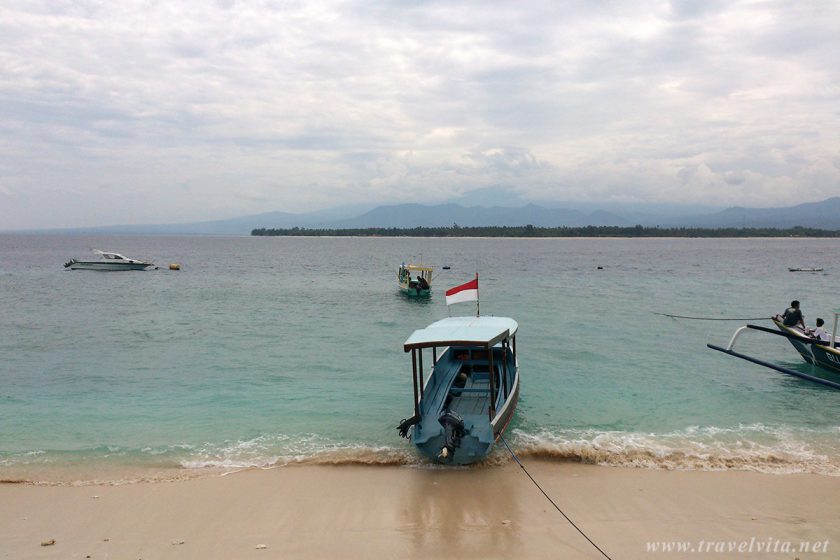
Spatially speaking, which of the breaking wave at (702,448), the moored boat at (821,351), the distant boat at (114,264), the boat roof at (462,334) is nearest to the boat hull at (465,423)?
the breaking wave at (702,448)

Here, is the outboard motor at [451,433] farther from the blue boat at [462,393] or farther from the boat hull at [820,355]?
the boat hull at [820,355]

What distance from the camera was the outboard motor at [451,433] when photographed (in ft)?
37.8

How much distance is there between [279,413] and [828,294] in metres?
47.5

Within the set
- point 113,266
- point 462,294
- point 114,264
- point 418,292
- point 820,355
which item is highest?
point 462,294

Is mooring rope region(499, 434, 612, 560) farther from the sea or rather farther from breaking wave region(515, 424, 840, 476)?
breaking wave region(515, 424, 840, 476)

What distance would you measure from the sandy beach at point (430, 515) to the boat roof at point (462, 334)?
2.67 m

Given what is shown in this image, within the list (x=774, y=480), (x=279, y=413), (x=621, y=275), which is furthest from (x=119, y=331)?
(x=621, y=275)

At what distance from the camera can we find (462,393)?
14.6m

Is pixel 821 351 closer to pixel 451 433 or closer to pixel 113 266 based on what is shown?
pixel 451 433

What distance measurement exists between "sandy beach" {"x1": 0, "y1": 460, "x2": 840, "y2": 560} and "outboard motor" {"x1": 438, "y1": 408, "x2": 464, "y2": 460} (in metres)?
0.52

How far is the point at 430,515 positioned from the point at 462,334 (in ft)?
14.0

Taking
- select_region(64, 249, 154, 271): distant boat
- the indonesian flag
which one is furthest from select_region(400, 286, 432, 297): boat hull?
select_region(64, 249, 154, 271): distant boat

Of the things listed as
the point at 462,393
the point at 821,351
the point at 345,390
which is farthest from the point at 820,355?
the point at 345,390

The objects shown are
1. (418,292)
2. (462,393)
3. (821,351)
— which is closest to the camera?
(462,393)
